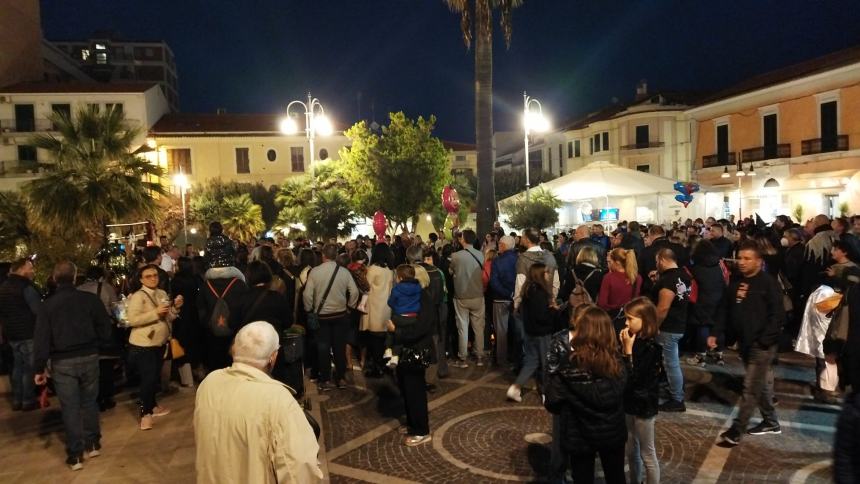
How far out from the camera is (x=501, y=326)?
8211 millimetres

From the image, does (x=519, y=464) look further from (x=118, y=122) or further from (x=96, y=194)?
(x=118, y=122)

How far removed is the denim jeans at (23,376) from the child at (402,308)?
4.60m

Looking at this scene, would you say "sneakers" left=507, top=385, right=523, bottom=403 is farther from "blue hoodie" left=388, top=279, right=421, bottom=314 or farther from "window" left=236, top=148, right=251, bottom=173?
"window" left=236, top=148, right=251, bottom=173

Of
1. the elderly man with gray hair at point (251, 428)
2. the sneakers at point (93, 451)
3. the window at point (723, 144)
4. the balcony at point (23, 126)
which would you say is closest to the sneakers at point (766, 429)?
the elderly man with gray hair at point (251, 428)

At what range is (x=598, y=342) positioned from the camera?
3.38 meters

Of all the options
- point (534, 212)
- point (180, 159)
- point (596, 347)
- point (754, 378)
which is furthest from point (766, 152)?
point (180, 159)

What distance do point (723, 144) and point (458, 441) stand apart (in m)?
33.6

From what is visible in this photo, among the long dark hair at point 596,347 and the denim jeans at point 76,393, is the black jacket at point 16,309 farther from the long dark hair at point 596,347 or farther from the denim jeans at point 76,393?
the long dark hair at point 596,347

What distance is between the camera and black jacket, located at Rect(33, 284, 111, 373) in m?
5.20

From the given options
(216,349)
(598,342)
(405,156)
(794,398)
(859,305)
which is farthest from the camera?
(405,156)

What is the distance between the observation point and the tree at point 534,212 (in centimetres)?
2064

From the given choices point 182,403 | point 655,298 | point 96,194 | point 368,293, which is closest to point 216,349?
point 182,403

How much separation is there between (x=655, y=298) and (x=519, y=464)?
2.18 meters

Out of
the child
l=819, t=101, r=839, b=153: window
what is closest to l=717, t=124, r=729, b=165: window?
l=819, t=101, r=839, b=153: window
